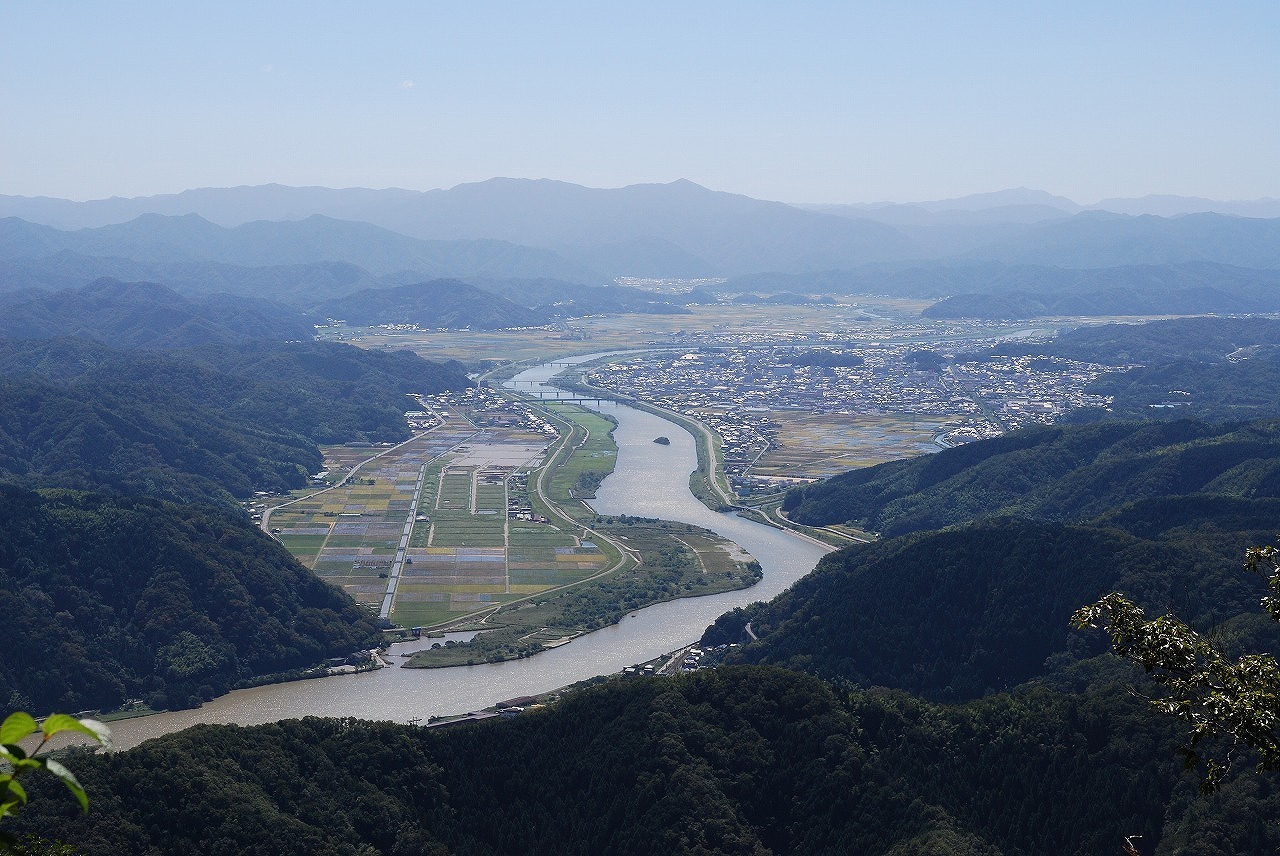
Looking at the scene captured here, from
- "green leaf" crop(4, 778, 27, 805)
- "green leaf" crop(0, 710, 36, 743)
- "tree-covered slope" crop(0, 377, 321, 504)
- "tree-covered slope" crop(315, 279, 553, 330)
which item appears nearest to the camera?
"green leaf" crop(0, 710, 36, 743)

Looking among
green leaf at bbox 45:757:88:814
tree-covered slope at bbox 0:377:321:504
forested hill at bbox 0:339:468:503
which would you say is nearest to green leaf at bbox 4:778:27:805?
green leaf at bbox 45:757:88:814

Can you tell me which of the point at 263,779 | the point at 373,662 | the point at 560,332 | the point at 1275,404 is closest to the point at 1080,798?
the point at 263,779

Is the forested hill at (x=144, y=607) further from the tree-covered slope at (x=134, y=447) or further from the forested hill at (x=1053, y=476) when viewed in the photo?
the forested hill at (x=1053, y=476)

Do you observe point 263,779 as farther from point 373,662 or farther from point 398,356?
point 398,356

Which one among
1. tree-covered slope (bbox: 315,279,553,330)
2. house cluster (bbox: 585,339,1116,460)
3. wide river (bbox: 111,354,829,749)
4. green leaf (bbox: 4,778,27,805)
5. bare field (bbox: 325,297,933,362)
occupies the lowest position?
wide river (bbox: 111,354,829,749)

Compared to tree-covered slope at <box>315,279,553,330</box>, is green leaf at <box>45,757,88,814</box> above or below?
above

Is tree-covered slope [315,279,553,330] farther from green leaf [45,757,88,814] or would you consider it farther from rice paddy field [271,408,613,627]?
green leaf [45,757,88,814]
